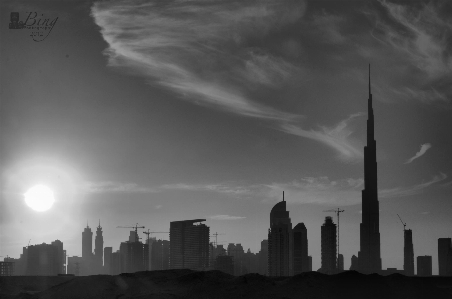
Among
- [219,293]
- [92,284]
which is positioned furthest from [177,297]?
[92,284]

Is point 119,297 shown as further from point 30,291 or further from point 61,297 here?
point 30,291

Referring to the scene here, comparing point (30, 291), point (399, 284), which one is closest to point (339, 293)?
point (399, 284)

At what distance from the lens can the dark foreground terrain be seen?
51594 mm

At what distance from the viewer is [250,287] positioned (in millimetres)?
52000

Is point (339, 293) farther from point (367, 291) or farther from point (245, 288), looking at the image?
point (245, 288)

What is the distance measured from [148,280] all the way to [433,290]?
26.6m

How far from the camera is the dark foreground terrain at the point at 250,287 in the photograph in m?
51.6

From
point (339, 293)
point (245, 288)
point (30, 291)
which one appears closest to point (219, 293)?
point (245, 288)

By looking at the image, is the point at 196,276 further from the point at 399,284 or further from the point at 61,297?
the point at 399,284

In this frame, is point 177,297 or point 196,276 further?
point 196,276

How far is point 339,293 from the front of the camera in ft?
171

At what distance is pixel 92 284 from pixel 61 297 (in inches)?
131

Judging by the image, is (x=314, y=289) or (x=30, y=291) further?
(x=30, y=291)

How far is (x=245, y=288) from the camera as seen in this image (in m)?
51.8
